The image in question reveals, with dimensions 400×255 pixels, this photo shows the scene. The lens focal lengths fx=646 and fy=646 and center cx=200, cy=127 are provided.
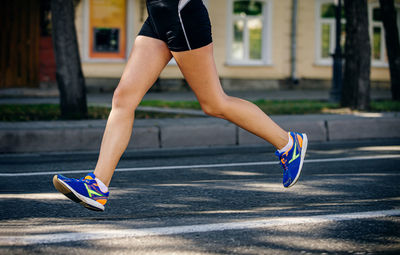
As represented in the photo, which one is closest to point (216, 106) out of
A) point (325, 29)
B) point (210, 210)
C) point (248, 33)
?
point (210, 210)

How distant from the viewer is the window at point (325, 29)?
65.9 ft

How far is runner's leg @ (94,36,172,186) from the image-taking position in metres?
4.17

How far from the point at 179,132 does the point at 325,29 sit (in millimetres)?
12735

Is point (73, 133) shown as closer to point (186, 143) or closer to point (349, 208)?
point (186, 143)

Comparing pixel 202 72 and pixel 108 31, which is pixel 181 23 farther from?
pixel 108 31

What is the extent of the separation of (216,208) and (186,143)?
4423mm

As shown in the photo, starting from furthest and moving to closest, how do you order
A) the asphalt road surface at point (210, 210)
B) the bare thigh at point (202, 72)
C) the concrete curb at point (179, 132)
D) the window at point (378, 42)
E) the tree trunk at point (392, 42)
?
the window at point (378, 42), the tree trunk at point (392, 42), the concrete curb at point (179, 132), the bare thigh at point (202, 72), the asphalt road surface at point (210, 210)

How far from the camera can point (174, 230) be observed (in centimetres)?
358

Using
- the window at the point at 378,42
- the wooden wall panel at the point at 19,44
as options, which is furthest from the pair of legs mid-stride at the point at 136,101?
the window at the point at 378,42

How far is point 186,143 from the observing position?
8664 mm

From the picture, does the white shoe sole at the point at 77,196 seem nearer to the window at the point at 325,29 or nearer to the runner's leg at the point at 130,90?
the runner's leg at the point at 130,90

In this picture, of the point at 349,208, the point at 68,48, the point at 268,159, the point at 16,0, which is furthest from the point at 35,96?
the point at 349,208

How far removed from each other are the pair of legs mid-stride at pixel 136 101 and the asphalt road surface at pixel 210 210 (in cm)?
19

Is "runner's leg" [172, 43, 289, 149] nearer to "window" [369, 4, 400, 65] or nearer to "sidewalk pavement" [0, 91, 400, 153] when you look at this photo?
"sidewalk pavement" [0, 91, 400, 153]
